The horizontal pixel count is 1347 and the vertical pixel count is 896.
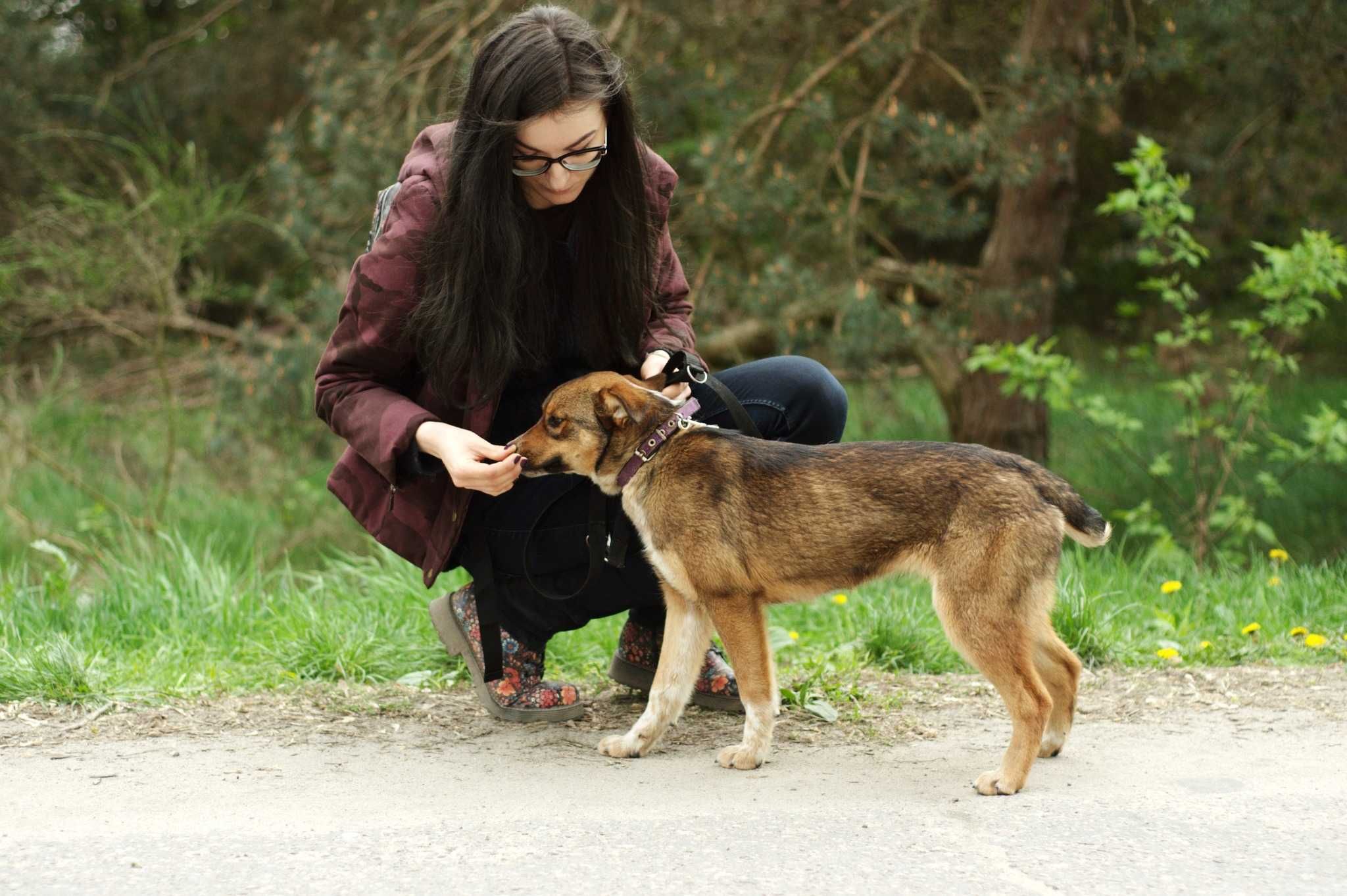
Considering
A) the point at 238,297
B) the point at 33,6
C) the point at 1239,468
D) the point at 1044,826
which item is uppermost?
the point at 33,6

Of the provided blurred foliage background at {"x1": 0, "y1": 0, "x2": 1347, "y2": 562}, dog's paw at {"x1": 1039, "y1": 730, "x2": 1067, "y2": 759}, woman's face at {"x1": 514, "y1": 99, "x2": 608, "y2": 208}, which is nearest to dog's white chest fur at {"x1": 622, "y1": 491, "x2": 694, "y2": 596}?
woman's face at {"x1": 514, "y1": 99, "x2": 608, "y2": 208}

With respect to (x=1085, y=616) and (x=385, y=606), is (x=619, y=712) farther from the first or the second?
(x=1085, y=616)

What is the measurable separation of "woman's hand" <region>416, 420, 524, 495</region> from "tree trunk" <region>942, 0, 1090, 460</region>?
4.81 meters

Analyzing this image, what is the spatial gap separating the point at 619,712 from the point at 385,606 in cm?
127

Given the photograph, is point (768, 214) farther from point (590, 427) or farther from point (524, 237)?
point (590, 427)

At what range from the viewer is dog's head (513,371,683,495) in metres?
3.56

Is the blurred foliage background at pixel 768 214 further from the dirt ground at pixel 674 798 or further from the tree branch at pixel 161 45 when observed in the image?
the dirt ground at pixel 674 798

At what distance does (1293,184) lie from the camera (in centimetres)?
892

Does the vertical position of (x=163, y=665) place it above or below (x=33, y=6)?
below

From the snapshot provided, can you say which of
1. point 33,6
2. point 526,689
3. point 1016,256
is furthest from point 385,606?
point 33,6

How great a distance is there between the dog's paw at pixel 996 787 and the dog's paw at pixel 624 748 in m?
0.89

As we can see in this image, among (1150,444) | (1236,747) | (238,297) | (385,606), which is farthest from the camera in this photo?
(238,297)

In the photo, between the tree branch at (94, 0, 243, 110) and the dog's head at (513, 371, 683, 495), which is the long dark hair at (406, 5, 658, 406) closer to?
the dog's head at (513, 371, 683, 495)

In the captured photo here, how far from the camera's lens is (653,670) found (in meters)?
4.05
